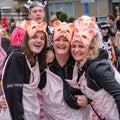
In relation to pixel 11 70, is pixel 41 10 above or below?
above

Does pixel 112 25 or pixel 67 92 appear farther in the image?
pixel 112 25

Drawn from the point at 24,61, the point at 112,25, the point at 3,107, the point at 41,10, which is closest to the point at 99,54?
the point at 24,61

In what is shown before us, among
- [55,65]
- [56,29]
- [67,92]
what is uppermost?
[56,29]

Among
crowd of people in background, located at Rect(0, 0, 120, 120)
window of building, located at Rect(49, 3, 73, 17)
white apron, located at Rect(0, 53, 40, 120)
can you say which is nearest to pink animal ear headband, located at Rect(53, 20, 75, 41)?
crowd of people in background, located at Rect(0, 0, 120, 120)

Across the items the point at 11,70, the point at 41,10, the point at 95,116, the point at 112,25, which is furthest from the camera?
the point at 112,25

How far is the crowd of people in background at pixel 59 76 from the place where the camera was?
3711 mm

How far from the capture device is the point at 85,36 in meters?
3.90

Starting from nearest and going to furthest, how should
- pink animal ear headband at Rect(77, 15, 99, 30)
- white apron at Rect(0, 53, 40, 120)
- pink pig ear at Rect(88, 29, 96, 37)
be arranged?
white apron at Rect(0, 53, 40, 120), pink pig ear at Rect(88, 29, 96, 37), pink animal ear headband at Rect(77, 15, 99, 30)

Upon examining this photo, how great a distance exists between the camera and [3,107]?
13.0ft

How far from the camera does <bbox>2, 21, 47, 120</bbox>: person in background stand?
12.2 feet

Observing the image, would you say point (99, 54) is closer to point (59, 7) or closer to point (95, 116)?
point (95, 116)

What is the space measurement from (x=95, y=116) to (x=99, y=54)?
87 centimetres

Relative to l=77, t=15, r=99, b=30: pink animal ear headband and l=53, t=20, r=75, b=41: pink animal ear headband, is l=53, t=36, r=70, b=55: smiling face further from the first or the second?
l=77, t=15, r=99, b=30: pink animal ear headband

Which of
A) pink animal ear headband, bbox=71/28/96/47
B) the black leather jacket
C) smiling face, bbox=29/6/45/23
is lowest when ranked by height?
the black leather jacket
